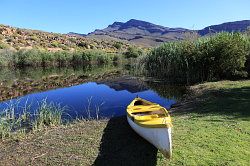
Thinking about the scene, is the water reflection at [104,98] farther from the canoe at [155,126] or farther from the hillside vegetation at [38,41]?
the hillside vegetation at [38,41]

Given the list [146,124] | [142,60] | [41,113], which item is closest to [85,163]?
[146,124]

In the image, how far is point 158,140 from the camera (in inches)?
376

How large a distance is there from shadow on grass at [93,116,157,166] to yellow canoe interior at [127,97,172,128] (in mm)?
571

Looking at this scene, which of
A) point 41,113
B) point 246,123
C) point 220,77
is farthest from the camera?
point 220,77

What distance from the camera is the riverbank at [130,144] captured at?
9906mm

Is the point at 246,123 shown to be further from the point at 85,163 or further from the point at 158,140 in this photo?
the point at 85,163

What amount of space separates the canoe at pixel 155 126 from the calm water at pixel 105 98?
5.24 metres

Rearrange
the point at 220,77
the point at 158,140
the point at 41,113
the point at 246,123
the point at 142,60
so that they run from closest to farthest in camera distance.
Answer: the point at 158,140 < the point at 246,123 < the point at 41,113 < the point at 220,77 < the point at 142,60

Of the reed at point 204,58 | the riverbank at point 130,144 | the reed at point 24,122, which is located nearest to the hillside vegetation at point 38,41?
the reed at point 204,58

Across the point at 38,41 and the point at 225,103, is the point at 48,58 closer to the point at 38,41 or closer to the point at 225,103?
the point at 38,41

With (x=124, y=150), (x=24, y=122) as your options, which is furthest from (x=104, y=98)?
(x=124, y=150)

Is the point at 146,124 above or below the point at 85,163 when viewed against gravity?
above

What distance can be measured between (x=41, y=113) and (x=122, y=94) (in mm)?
12283

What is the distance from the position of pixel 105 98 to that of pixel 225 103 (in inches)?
372
